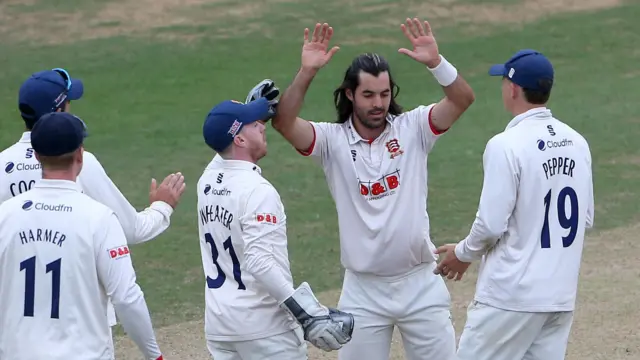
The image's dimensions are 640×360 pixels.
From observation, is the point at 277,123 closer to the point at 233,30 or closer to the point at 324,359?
the point at 324,359

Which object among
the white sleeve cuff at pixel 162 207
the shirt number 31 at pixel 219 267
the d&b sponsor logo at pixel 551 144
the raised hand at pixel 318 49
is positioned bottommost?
the shirt number 31 at pixel 219 267

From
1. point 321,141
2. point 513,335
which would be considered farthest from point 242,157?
point 513,335

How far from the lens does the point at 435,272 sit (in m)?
6.56

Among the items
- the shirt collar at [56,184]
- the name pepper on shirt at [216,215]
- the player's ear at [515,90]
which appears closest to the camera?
the shirt collar at [56,184]

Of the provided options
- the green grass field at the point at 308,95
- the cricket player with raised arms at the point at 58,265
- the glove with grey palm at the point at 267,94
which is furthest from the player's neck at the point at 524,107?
the green grass field at the point at 308,95

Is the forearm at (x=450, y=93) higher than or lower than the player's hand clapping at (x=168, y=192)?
higher

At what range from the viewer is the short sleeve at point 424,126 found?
660 centimetres

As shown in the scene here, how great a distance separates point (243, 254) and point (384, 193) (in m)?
1.19

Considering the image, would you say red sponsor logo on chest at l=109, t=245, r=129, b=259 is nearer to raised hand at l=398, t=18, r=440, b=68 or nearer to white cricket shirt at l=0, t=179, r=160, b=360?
white cricket shirt at l=0, t=179, r=160, b=360

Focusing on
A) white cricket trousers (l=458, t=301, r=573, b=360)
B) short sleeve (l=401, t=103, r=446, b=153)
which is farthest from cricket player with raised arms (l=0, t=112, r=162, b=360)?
short sleeve (l=401, t=103, r=446, b=153)

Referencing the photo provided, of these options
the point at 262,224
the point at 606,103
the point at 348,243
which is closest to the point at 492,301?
the point at 348,243

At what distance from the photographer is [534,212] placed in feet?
19.7

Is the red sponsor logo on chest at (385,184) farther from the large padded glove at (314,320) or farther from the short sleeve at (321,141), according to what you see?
the large padded glove at (314,320)

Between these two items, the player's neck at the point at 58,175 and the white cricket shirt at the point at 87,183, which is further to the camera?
the white cricket shirt at the point at 87,183
